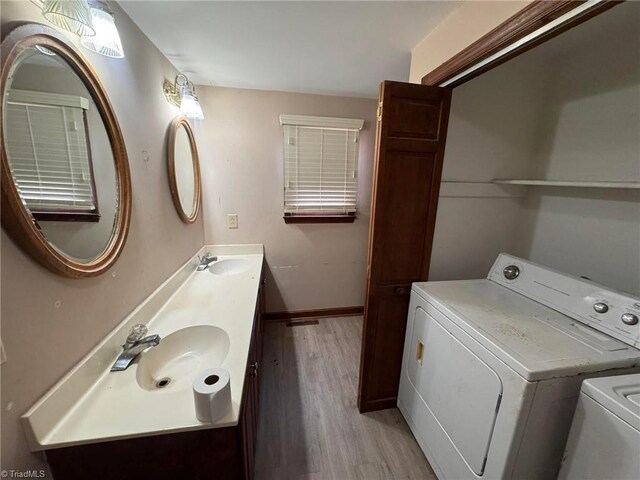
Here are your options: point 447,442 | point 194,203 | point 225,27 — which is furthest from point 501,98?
point 194,203

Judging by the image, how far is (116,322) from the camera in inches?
43.1

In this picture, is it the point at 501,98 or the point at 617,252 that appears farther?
the point at 501,98

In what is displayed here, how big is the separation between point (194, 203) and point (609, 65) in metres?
2.81

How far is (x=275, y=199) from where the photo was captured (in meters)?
2.50

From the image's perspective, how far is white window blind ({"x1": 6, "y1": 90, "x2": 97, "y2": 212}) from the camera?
0.70 metres

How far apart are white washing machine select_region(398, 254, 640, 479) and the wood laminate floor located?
0.65 feet

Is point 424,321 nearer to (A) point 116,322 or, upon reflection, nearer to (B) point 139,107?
(A) point 116,322

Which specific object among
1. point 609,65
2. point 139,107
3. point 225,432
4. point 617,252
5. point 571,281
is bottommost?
point 225,432

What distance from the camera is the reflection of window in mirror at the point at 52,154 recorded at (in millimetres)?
703

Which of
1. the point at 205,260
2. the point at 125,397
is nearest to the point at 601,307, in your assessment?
the point at 125,397

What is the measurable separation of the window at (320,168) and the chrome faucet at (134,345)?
5.31ft

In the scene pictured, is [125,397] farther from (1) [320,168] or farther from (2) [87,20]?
(1) [320,168]

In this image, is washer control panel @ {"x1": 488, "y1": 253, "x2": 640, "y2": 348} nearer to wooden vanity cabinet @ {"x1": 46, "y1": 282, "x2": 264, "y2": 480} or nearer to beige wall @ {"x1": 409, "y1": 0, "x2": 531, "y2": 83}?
beige wall @ {"x1": 409, "y1": 0, "x2": 531, "y2": 83}

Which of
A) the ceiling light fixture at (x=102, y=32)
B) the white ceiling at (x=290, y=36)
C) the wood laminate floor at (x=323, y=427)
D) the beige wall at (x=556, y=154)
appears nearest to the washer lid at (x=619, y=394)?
the beige wall at (x=556, y=154)
